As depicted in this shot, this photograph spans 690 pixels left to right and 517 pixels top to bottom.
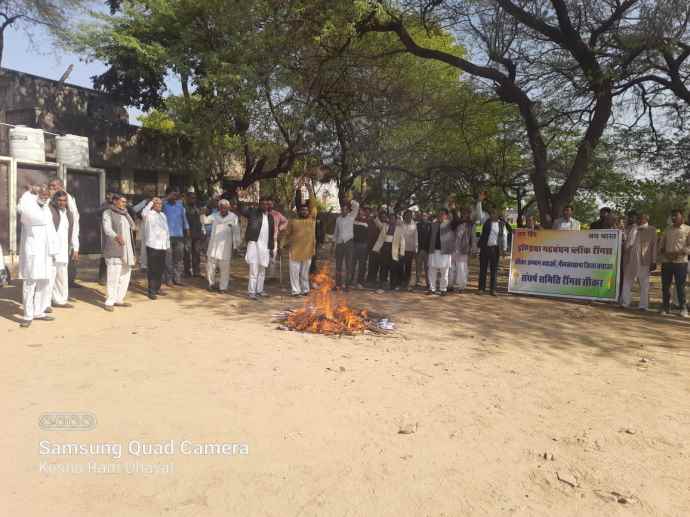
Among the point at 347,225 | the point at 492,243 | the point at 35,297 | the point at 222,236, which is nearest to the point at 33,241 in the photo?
the point at 35,297

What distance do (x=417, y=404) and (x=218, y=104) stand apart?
42.3 feet

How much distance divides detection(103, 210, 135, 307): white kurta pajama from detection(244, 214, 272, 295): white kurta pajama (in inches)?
81.8

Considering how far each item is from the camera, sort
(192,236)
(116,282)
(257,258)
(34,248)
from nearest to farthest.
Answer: (34,248) < (116,282) < (257,258) < (192,236)

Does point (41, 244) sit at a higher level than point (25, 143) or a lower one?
lower

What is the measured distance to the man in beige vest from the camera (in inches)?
363

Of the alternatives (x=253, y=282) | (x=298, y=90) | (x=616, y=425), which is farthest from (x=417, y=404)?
(x=298, y=90)

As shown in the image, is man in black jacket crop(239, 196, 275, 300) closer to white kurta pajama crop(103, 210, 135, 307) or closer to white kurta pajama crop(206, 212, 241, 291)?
white kurta pajama crop(206, 212, 241, 291)

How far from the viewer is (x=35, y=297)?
282 inches

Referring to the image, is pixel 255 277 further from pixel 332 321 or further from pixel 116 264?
pixel 332 321

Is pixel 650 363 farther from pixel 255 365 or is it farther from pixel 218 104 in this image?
pixel 218 104

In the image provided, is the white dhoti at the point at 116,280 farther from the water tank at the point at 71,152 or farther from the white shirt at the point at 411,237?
the water tank at the point at 71,152

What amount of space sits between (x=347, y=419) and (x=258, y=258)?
5838 millimetres

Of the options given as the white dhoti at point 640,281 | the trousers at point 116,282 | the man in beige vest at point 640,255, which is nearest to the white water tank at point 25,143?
the trousers at point 116,282

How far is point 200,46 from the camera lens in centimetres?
1734
